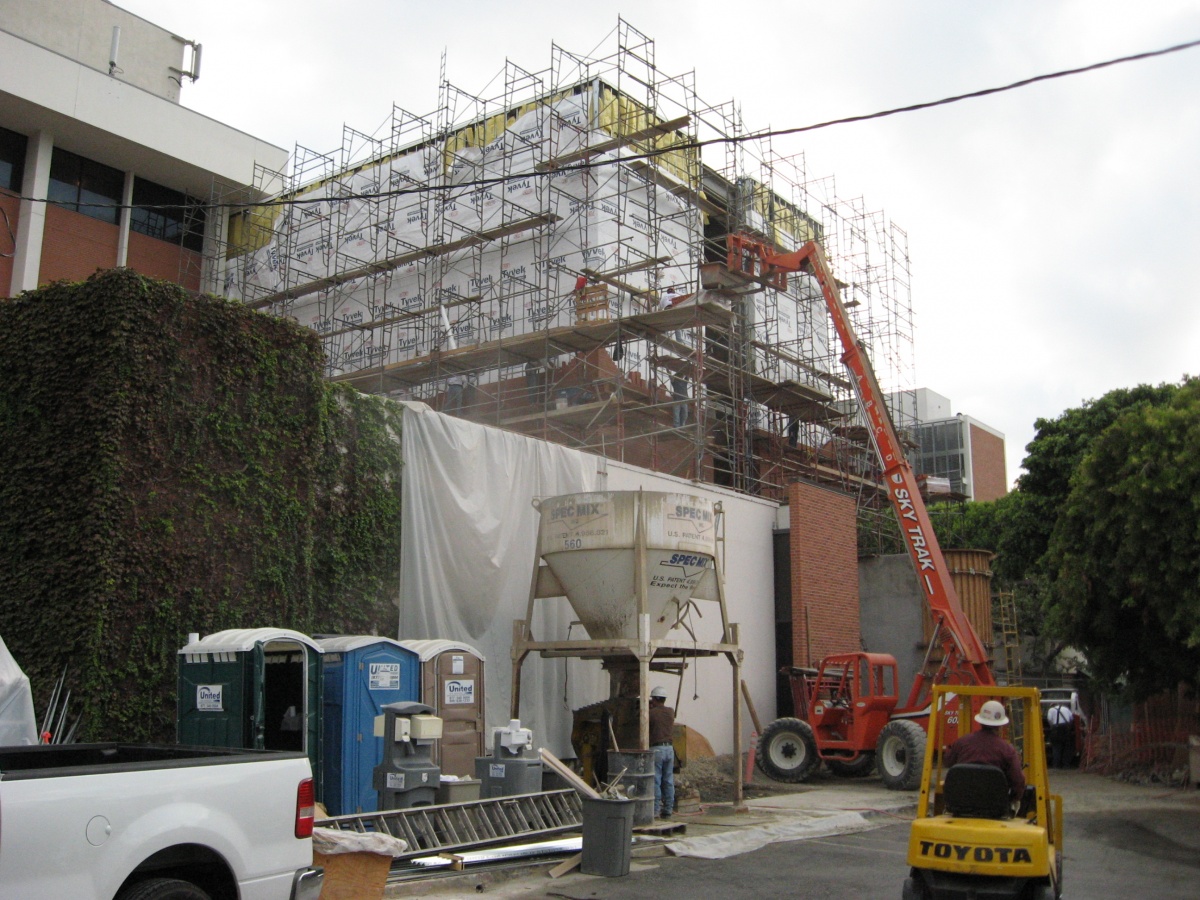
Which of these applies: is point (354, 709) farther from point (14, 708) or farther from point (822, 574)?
point (822, 574)

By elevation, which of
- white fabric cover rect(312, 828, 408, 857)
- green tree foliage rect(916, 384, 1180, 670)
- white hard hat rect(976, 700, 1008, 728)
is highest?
green tree foliage rect(916, 384, 1180, 670)

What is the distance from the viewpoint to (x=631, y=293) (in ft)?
85.2

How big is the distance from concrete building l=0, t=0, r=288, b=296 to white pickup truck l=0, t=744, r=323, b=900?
24.2 meters

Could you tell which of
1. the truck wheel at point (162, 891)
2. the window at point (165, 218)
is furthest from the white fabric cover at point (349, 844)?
the window at point (165, 218)

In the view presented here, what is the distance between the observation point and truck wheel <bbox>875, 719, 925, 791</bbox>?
17734mm

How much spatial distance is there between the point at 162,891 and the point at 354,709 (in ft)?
20.8

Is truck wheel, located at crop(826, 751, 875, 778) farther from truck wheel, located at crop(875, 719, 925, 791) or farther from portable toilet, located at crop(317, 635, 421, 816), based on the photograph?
portable toilet, located at crop(317, 635, 421, 816)

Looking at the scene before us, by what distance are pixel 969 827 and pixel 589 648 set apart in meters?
8.24

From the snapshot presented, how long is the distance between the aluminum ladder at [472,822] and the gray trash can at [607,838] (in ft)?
3.29

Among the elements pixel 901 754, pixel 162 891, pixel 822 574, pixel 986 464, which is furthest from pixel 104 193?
pixel 986 464

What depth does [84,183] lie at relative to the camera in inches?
1219

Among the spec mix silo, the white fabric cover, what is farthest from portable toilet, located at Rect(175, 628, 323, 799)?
the spec mix silo

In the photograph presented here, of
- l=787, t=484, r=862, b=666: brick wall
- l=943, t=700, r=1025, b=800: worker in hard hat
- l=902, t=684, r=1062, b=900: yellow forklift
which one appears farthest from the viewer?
l=787, t=484, r=862, b=666: brick wall

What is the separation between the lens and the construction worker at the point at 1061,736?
23.8 metres
